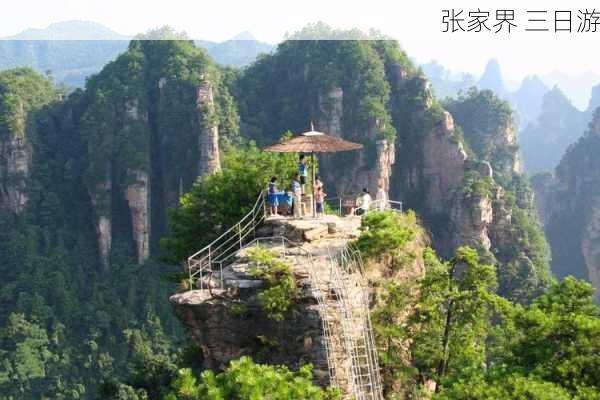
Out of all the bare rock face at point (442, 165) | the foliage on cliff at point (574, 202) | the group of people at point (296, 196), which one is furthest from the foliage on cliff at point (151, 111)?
the foliage on cliff at point (574, 202)

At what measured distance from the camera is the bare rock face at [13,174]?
4297 centimetres

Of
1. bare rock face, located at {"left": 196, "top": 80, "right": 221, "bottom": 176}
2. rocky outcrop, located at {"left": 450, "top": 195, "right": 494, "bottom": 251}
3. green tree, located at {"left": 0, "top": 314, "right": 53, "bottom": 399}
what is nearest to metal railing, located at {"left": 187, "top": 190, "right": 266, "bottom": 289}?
green tree, located at {"left": 0, "top": 314, "right": 53, "bottom": 399}

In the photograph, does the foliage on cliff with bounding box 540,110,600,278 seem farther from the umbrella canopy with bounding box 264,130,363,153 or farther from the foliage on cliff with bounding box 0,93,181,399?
the umbrella canopy with bounding box 264,130,363,153

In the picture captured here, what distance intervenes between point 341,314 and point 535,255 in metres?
34.5

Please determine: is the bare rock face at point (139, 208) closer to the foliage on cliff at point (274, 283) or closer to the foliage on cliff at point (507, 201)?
the foliage on cliff at point (507, 201)

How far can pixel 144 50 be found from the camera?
48750 millimetres

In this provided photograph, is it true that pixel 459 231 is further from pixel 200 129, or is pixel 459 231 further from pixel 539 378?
pixel 539 378

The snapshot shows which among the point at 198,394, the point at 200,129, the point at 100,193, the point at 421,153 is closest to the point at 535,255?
the point at 421,153

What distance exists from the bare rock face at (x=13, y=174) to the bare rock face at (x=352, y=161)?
755 inches

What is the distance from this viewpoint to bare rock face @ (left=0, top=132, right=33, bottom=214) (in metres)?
43.0

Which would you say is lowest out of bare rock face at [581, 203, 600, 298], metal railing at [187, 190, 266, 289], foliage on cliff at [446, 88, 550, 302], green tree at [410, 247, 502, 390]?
bare rock face at [581, 203, 600, 298]

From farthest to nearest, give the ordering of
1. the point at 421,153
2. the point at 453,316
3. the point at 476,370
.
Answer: the point at 421,153 → the point at 453,316 → the point at 476,370

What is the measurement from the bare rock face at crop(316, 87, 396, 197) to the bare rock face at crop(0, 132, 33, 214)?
1918 cm

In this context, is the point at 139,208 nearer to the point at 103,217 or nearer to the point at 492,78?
the point at 103,217
